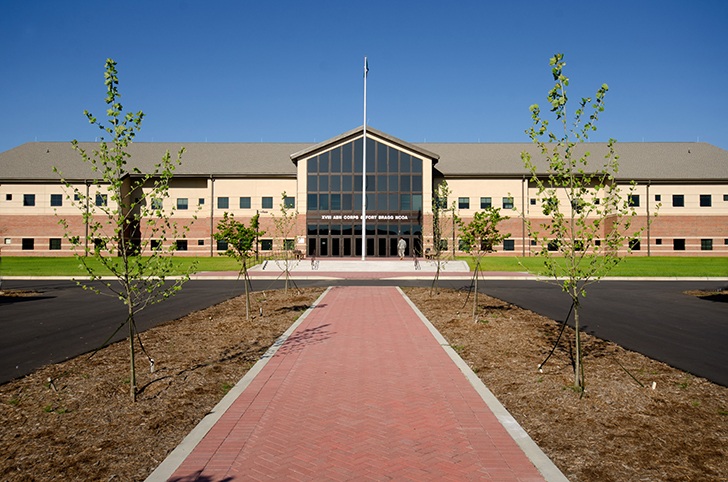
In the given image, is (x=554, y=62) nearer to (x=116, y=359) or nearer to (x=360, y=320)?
(x=360, y=320)

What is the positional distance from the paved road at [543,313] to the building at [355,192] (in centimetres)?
2075

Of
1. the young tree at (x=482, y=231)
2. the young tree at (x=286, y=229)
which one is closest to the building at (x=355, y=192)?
the young tree at (x=286, y=229)

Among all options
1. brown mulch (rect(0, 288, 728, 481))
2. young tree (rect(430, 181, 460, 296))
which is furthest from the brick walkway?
young tree (rect(430, 181, 460, 296))

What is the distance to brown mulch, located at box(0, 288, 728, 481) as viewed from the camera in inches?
164

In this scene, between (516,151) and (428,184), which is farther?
(516,151)

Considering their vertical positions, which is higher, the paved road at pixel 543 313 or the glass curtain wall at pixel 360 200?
the glass curtain wall at pixel 360 200

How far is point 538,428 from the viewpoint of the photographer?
4949 mm

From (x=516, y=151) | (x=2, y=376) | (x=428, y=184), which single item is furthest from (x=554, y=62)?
(x=516, y=151)

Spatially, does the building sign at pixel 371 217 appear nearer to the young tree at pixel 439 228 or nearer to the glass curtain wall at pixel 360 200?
the glass curtain wall at pixel 360 200

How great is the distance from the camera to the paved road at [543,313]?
8.07 metres

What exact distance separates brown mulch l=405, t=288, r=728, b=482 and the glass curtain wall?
101 ft

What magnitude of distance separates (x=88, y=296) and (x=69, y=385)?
41.3ft

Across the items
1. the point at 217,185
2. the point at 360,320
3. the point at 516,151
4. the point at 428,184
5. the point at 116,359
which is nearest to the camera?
the point at 116,359

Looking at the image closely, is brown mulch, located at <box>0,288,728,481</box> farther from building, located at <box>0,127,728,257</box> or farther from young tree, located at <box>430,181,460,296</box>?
building, located at <box>0,127,728,257</box>
